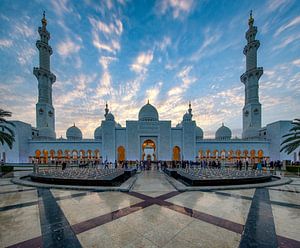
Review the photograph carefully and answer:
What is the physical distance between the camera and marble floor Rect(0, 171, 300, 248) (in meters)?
3.13

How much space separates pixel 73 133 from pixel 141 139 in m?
18.1

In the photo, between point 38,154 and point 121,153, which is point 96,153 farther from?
point 38,154

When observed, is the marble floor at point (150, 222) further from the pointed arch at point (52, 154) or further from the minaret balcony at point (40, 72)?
the minaret balcony at point (40, 72)

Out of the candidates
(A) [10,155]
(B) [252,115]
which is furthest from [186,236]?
(B) [252,115]

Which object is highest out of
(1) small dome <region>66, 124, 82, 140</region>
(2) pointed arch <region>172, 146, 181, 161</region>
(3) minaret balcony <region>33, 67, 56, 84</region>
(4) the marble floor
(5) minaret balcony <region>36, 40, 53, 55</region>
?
(5) minaret balcony <region>36, 40, 53, 55</region>

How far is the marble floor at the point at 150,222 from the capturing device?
313 centimetres

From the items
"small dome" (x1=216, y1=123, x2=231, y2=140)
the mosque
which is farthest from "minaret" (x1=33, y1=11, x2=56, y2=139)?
"small dome" (x1=216, y1=123, x2=231, y2=140)

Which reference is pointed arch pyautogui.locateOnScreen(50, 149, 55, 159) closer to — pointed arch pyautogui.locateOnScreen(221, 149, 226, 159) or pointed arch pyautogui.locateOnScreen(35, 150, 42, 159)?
pointed arch pyautogui.locateOnScreen(35, 150, 42, 159)

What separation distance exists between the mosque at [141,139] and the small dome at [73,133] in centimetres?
332

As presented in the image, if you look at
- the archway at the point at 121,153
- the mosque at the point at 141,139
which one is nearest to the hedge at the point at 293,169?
the mosque at the point at 141,139

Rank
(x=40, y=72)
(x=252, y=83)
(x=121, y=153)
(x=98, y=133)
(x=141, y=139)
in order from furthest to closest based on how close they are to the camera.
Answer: (x=98, y=133), (x=252, y=83), (x=40, y=72), (x=121, y=153), (x=141, y=139)

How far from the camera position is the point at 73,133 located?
121ft

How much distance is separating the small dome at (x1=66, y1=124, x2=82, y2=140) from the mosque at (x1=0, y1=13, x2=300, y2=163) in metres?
3.32

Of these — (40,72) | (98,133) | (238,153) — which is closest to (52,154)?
(98,133)
